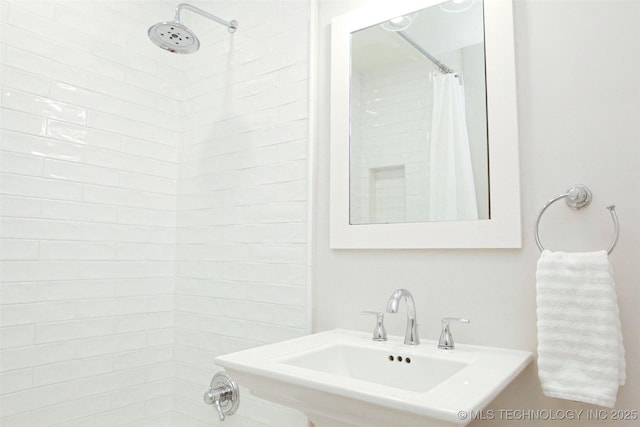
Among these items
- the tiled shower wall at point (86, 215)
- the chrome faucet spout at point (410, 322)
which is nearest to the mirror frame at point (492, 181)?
the chrome faucet spout at point (410, 322)

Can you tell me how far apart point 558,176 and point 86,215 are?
167 cm

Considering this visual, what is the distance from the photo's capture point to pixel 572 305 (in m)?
1.02

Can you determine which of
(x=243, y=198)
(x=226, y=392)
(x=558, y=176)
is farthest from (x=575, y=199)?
(x=226, y=392)

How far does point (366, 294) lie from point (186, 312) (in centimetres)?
93

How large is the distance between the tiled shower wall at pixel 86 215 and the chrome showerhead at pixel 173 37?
45 centimetres

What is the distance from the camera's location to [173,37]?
1552mm

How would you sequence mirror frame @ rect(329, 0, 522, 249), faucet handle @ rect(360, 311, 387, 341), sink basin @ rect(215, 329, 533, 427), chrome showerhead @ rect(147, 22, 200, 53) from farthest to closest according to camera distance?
chrome showerhead @ rect(147, 22, 200, 53)
faucet handle @ rect(360, 311, 387, 341)
mirror frame @ rect(329, 0, 522, 249)
sink basin @ rect(215, 329, 533, 427)

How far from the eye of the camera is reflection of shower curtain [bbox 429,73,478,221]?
4.34ft

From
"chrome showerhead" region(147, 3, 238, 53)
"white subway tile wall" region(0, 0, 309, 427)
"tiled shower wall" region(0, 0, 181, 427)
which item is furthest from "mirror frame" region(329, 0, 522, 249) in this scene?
"tiled shower wall" region(0, 0, 181, 427)

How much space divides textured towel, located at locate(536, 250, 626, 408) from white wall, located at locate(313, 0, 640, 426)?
0.13 m

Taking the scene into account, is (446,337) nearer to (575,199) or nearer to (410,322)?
(410,322)

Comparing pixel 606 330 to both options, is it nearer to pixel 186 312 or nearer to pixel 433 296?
pixel 433 296

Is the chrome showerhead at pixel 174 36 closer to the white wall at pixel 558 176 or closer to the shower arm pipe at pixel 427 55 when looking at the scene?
the shower arm pipe at pixel 427 55

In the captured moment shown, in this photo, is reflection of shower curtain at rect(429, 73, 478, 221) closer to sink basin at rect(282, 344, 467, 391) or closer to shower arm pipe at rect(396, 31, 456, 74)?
shower arm pipe at rect(396, 31, 456, 74)
